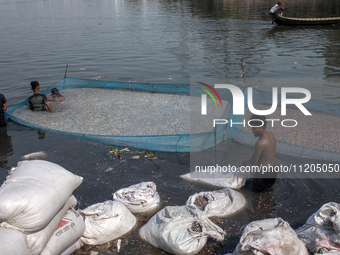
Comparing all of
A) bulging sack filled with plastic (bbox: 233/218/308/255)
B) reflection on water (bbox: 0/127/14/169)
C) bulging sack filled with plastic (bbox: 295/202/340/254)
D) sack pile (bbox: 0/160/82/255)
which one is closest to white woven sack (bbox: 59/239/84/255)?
sack pile (bbox: 0/160/82/255)

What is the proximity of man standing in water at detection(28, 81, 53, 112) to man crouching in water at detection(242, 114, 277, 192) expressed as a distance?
5164mm

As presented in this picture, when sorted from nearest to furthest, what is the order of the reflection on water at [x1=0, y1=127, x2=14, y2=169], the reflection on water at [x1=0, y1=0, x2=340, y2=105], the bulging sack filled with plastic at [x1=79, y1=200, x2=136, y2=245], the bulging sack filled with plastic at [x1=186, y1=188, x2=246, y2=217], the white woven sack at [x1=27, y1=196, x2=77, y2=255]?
1. the white woven sack at [x1=27, y1=196, x2=77, y2=255]
2. the bulging sack filled with plastic at [x1=79, y1=200, x2=136, y2=245]
3. the bulging sack filled with plastic at [x1=186, y1=188, x2=246, y2=217]
4. the reflection on water at [x1=0, y1=127, x2=14, y2=169]
5. the reflection on water at [x1=0, y1=0, x2=340, y2=105]

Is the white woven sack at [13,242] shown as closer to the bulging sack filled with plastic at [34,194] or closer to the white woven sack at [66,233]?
the bulging sack filled with plastic at [34,194]

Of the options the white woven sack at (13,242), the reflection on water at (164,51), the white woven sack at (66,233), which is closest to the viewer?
the white woven sack at (13,242)

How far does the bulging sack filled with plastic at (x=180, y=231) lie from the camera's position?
287 cm

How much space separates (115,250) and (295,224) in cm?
212

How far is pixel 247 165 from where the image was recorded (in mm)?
3988

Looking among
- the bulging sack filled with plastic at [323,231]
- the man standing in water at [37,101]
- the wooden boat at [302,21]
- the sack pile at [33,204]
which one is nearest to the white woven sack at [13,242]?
the sack pile at [33,204]

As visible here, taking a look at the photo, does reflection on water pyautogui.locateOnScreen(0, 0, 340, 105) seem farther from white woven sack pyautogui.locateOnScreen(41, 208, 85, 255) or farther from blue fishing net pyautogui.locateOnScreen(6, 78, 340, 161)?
white woven sack pyautogui.locateOnScreen(41, 208, 85, 255)

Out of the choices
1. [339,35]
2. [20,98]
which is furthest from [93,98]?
[339,35]

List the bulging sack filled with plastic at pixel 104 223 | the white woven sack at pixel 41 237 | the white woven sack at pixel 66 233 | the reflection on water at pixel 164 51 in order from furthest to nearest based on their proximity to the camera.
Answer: the reflection on water at pixel 164 51 → the bulging sack filled with plastic at pixel 104 223 → the white woven sack at pixel 66 233 → the white woven sack at pixel 41 237

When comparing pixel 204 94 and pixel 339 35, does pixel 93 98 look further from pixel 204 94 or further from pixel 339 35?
pixel 339 35

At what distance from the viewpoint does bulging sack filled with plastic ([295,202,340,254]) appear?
2.67 meters

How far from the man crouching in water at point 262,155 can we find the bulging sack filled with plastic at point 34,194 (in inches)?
90.1
